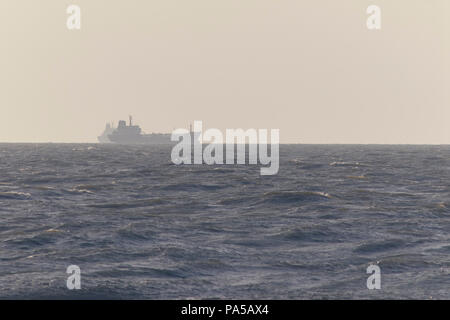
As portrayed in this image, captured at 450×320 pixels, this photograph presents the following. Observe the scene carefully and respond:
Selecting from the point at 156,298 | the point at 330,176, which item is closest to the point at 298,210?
the point at 156,298

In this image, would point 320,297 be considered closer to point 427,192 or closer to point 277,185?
point 427,192

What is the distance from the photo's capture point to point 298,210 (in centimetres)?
3042

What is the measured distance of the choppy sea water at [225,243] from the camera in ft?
52.5

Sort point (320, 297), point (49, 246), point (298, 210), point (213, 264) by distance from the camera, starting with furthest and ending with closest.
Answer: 1. point (298, 210)
2. point (49, 246)
3. point (213, 264)
4. point (320, 297)

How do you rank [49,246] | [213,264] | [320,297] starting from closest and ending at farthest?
1. [320,297]
2. [213,264]
3. [49,246]

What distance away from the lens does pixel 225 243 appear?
21.7m

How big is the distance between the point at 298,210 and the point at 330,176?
24.0 m

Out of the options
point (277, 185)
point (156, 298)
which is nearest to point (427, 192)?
point (277, 185)

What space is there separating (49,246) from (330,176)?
3549cm

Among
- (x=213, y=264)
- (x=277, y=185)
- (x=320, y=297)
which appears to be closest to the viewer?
(x=320, y=297)

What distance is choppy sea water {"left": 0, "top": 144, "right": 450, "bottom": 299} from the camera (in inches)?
630

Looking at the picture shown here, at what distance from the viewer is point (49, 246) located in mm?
21172

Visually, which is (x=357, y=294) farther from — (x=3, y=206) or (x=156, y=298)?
(x=3, y=206)
